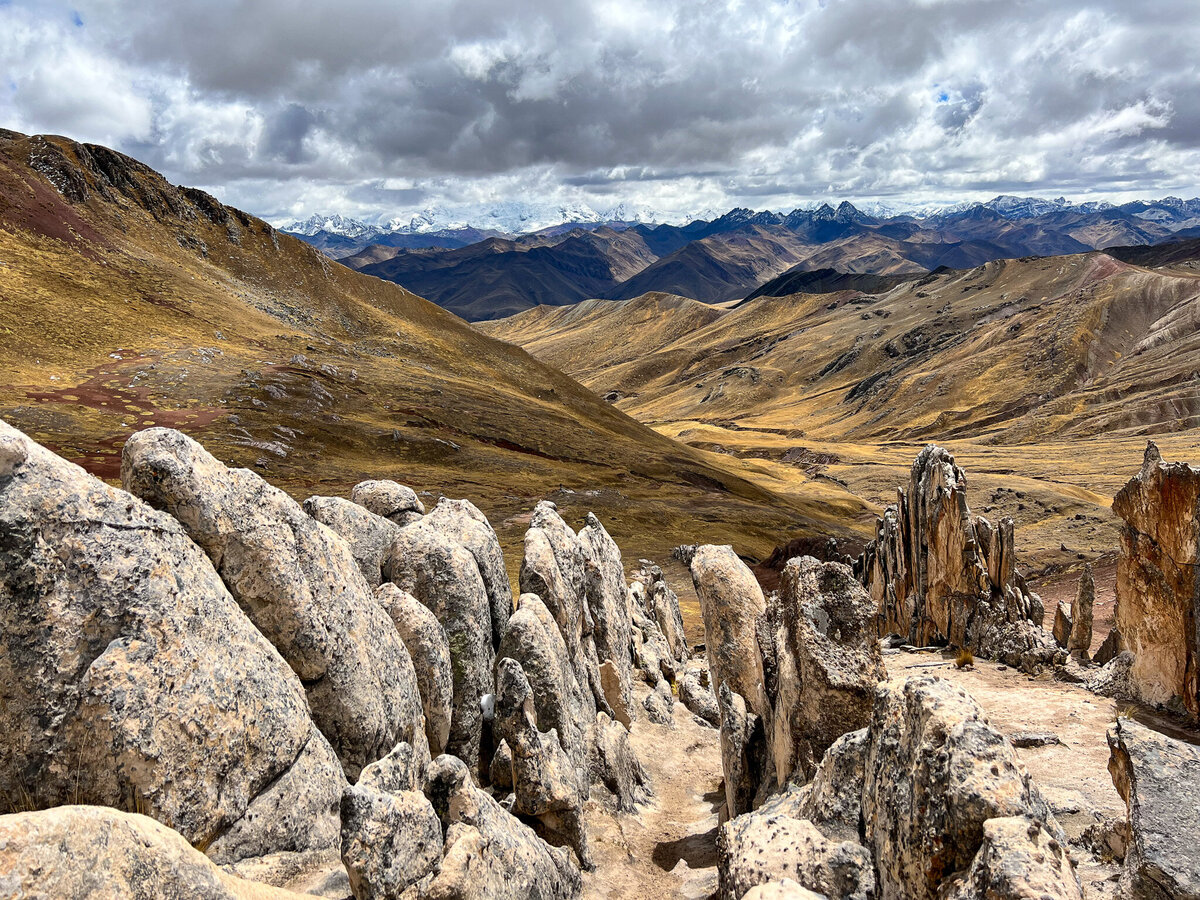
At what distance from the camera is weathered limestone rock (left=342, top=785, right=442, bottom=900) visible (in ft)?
41.1

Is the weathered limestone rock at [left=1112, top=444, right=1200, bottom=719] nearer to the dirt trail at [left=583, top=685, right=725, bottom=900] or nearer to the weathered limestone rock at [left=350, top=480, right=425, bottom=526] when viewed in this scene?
the dirt trail at [left=583, top=685, right=725, bottom=900]

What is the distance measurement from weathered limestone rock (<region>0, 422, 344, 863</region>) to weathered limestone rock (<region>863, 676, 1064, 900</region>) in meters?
11.6

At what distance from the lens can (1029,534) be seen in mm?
97250

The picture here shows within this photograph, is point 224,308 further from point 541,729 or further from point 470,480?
point 541,729

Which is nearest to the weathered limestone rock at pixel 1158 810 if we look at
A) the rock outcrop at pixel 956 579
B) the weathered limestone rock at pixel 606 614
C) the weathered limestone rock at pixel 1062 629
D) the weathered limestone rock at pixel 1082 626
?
the rock outcrop at pixel 956 579

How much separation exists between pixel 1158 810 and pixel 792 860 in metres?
6.20

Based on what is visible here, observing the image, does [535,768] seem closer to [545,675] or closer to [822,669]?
[545,675]

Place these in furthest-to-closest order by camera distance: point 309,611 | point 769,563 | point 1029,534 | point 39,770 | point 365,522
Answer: point 1029,534, point 769,563, point 365,522, point 309,611, point 39,770

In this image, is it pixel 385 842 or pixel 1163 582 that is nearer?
pixel 385 842

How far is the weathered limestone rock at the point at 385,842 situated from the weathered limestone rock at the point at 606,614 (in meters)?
20.5

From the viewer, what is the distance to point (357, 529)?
90.0 feet

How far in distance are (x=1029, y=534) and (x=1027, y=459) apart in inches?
2749

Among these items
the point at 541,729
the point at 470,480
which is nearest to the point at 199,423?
the point at 470,480

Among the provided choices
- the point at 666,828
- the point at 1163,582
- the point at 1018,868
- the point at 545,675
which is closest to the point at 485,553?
the point at 545,675
